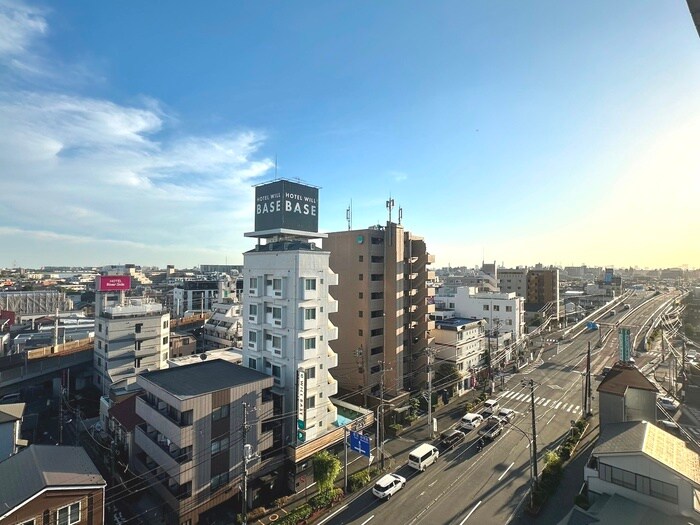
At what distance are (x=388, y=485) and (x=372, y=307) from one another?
21.0 metres

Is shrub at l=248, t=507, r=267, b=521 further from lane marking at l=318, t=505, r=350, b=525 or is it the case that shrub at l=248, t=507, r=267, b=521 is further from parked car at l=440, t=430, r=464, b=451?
parked car at l=440, t=430, r=464, b=451

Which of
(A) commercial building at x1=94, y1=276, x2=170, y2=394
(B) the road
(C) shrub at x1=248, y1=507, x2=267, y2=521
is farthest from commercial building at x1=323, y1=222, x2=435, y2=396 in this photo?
(A) commercial building at x1=94, y1=276, x2=170, y2=394

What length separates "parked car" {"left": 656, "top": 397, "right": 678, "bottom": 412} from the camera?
44450 millimetres

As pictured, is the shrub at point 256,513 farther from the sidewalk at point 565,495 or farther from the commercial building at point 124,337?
the commercial building at point 124,337

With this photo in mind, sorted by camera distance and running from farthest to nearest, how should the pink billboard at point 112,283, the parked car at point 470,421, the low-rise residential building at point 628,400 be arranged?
the pink billboard at point 112,283
the parked car at point 470,421
the low-rise residential building at point 628,400

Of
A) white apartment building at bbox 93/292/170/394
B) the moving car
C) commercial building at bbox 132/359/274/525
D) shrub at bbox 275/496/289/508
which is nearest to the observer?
commercial building at bbox 132/359/274/525

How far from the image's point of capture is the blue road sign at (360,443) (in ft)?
89.4

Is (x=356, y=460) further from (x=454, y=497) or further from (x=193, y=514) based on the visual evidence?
(x=193, y=514)

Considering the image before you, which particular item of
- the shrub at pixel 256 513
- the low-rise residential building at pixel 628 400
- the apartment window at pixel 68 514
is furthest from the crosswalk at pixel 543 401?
the apartment window at pixel 68 514

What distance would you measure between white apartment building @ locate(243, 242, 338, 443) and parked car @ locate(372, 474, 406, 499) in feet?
20.9

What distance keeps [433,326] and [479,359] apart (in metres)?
13.7

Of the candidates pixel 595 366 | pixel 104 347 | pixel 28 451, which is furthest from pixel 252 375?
pixel 595 366

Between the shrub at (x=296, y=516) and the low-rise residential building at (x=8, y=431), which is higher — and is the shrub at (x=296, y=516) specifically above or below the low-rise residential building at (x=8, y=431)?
below

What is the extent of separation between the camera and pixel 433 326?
165ft
